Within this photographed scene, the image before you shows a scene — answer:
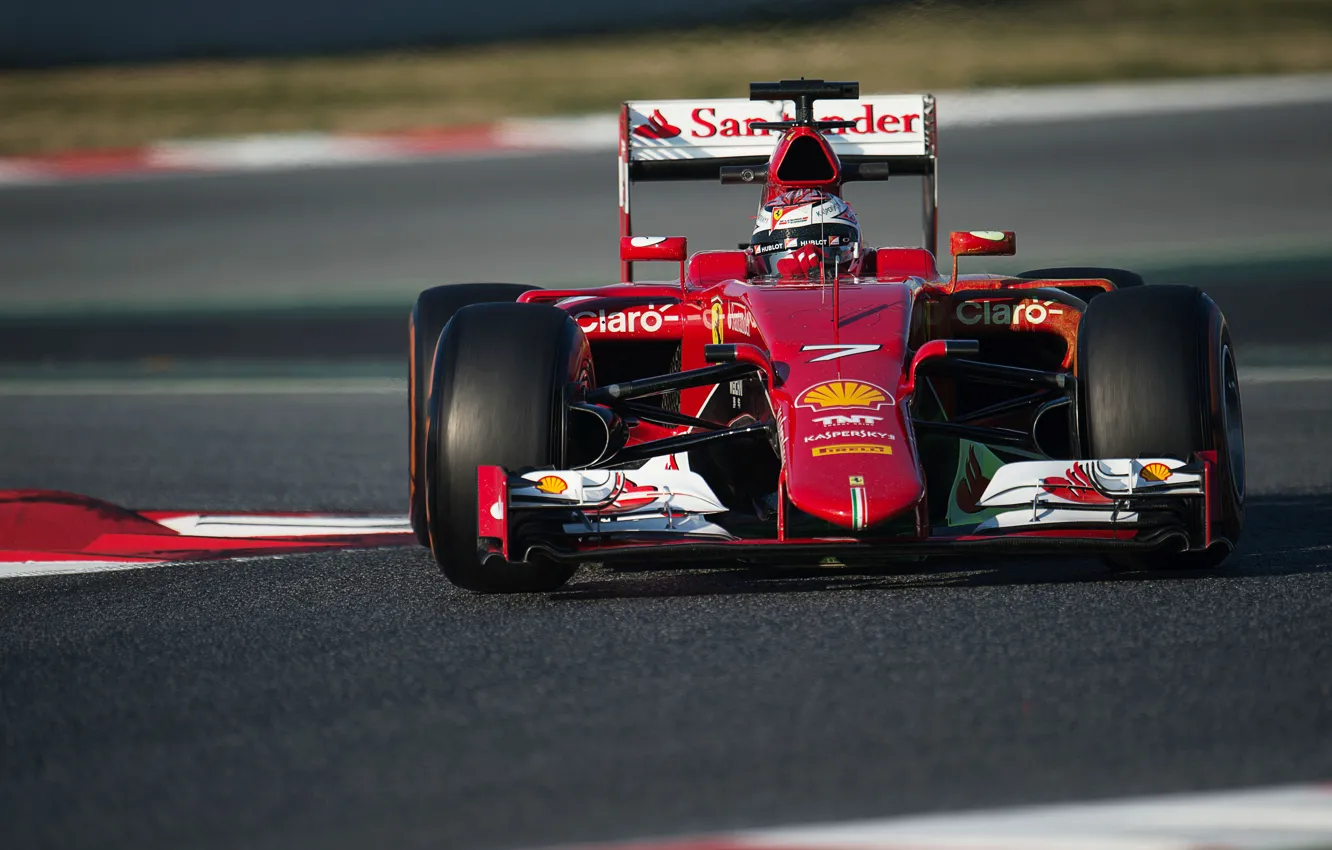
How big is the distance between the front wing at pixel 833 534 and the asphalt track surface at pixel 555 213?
10.1m

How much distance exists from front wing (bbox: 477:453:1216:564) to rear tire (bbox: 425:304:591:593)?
147mm

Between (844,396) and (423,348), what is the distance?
183 cm

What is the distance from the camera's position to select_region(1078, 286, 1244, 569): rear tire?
539 cm

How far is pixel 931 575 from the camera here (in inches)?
229

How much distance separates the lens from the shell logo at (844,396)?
5.38 meters

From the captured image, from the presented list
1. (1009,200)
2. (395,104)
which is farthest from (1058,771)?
(395,104)

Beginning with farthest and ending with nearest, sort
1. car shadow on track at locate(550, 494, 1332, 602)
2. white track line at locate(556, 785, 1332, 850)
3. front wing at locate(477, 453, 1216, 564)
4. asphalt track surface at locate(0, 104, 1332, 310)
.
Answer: asphalt track surface at locate(0, 104, 1332, 310) → car shadow on track at locate(550, 494, 1332, 602) → front wing at locate(477, 453, 1216, 564) → white track line at locate(556, 785, 1332, 850)

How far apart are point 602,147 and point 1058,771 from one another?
1593 cm

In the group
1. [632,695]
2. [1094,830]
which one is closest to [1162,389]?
[632,695]

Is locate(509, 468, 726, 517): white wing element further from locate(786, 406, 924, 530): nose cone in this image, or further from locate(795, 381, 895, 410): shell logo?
locate(795, 381, 895, 410): shell logo

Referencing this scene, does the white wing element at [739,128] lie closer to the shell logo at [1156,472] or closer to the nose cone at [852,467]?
the nose cone at [852,467]

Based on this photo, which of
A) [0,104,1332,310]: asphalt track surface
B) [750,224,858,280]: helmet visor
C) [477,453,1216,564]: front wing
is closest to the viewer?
[477,453,1216,564]: front wing

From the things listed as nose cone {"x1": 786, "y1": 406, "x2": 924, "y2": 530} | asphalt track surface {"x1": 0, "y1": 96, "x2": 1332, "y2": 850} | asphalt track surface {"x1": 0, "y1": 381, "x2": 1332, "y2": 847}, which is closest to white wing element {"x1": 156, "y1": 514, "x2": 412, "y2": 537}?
asphalt track surface {"x1": 0, "y1": 96, "x2": 1332, "y2": 850}

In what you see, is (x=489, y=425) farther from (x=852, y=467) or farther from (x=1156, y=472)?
(x=1156, y=472)
